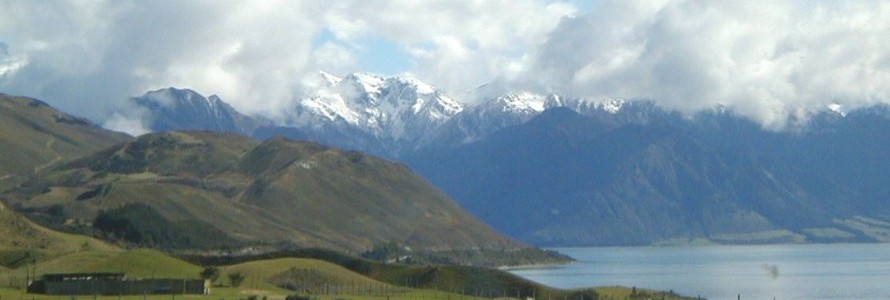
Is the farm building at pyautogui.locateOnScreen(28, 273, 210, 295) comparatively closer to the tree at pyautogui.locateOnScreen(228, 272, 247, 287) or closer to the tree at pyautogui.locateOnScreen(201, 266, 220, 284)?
the tree at pyautogui.locateOnScreen(228, 272, 247, 287)

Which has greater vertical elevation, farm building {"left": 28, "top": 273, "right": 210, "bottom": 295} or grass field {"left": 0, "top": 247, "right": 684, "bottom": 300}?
grass field {"left": 0, "top": 247, "right": 684, "bottom": 300}

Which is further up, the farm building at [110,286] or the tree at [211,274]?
the tree at [211,274]

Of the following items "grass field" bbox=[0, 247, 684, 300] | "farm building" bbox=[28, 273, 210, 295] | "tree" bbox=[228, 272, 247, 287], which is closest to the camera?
"farm building" bbox=[28, 273, 210, 295]

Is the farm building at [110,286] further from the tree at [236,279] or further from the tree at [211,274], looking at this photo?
the tree at [211,274]

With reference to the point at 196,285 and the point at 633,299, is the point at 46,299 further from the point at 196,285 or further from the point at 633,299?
the point at 633,299

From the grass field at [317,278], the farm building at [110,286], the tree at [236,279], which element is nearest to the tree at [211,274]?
the grass field at [317,278]

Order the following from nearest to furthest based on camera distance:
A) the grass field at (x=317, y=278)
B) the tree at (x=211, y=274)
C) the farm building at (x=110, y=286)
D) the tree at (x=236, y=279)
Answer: the farm building at (x=110, y=286)
the grass field at (x=317, y=278)
the tree at (x=236, y=279)
the tree at (x=211, y=274)

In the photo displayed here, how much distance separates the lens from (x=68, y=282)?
13175 cm

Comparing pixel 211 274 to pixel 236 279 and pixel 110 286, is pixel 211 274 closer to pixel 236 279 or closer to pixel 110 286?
pixel 236 279

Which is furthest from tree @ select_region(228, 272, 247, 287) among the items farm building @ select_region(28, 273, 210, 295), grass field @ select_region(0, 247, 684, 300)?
farm building @ select_region(28, 273, 210, 295)

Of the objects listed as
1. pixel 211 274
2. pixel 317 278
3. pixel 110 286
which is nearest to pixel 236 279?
pixel 211 274

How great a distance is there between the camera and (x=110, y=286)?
5212 inches

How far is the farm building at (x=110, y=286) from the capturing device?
130 metres

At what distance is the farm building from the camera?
130250 mm
